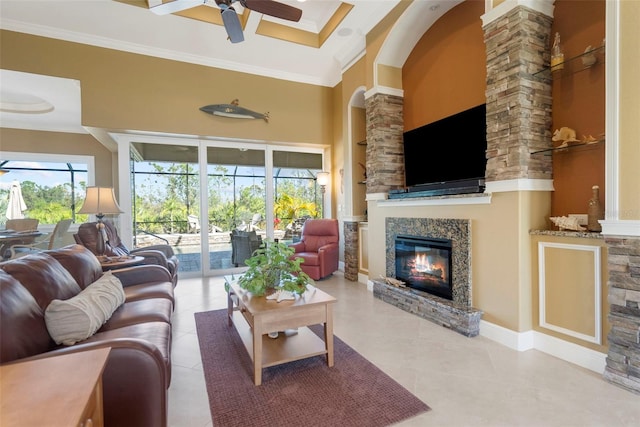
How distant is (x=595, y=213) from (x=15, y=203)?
9438 millimetres

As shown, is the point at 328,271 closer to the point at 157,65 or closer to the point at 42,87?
the point at 157,65

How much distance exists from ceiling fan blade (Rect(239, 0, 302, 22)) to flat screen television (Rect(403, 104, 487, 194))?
1968mm

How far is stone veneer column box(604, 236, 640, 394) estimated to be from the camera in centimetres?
191

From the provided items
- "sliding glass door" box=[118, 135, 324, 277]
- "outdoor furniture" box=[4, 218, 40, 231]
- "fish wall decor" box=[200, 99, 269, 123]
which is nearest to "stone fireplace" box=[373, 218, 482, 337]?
"sliding glass door" box=[118, 135, 324, 277]

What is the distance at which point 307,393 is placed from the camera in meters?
1.99

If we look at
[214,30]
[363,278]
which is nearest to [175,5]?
[214,30]

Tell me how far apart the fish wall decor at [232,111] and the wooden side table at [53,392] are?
15.4 ft

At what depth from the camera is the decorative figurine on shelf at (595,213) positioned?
2.24m

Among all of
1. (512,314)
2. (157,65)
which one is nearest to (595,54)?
(512,314)

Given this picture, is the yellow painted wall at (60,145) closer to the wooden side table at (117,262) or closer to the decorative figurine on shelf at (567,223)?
the wooden side table at (117,262)

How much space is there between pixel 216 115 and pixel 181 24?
4.46 ft

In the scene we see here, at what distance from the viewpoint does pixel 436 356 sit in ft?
8.03

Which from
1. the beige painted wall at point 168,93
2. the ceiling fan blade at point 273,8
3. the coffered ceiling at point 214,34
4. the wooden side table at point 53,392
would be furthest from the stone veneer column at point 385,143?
the wooden side table at point 53,392

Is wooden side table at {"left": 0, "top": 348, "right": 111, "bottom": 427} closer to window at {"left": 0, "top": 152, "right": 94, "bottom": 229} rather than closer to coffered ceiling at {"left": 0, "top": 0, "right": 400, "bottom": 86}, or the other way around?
coffered ceiling at {"left": 0, "top": 0, "right": 400, "bottom": 86}
